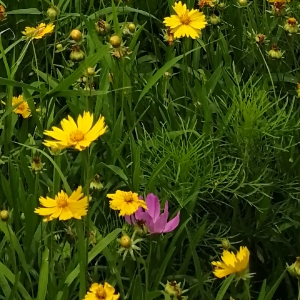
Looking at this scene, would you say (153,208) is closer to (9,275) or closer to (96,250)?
(96,250)

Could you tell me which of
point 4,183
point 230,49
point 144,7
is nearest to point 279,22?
point 230,49

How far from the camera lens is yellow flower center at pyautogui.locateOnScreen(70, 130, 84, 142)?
65 cm

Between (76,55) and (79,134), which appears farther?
(76,55)

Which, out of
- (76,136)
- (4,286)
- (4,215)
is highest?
(76,136)

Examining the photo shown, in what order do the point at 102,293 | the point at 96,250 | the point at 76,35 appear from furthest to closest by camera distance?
the point at 76,35 < the point at 96,250 < the point at 102,293

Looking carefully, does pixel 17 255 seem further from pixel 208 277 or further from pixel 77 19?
pixel 77 19

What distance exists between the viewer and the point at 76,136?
656 millimetres

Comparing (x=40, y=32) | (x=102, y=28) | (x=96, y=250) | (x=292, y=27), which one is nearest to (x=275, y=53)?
(x=292, y=27)

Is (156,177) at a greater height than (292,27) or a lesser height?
lesser

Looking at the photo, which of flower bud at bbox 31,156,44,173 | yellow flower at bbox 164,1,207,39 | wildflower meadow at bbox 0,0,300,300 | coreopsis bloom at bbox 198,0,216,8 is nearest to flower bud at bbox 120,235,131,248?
wildflower meadow at bbox 0,0,300,300

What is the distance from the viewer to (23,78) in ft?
4.10

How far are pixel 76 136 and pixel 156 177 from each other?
283 millimetres

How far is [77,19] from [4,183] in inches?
21.6

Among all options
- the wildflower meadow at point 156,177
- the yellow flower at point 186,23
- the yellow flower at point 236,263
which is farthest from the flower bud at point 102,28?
the yellow flower at point 236,263
